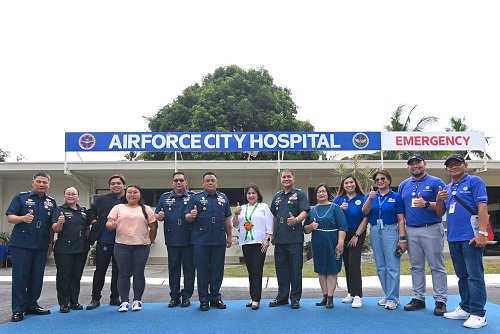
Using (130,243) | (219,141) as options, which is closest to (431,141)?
(219,141)

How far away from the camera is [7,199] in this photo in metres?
15.2

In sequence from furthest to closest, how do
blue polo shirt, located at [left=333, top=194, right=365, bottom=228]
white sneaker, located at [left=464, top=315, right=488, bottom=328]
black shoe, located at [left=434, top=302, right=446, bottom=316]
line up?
blue polo shirt, located at [left=333, top=194, right=365, bottom=228]
black shoe, located at [left=434, top=302, right=446, bottom=316]
white sneaker, located at [left=464, top=315, right=488, bottom=328]

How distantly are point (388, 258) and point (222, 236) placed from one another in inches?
81.7

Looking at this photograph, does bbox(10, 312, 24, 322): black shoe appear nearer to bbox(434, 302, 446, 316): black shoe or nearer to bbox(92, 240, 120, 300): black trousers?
bbox(92, 240, 120, 300): black trousers

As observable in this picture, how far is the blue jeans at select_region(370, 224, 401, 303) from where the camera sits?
17.9 ft

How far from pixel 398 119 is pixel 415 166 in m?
20.9

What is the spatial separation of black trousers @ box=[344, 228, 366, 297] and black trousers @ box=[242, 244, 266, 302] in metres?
1.08

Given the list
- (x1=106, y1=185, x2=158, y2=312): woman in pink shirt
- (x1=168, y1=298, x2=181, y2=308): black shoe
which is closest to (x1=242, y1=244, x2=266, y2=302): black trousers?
(x1=168, y1=298, x2=181, y2=308): black shoe

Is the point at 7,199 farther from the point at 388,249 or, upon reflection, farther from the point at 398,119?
the point at 398,119

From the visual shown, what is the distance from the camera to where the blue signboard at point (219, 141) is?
1353 cm

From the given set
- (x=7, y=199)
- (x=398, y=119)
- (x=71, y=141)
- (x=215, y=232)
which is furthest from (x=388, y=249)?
(x=398, y=119)

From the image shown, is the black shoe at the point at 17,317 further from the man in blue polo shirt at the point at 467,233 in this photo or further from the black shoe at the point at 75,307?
the man in blue polo shirt at the point at 467,233

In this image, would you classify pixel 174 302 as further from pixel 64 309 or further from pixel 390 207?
pixel 390 207

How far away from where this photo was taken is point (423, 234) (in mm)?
5316
